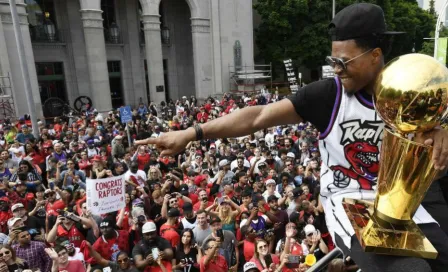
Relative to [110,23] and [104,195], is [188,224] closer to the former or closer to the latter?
[104,195]

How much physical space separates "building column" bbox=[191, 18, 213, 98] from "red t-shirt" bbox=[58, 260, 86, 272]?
871 inches

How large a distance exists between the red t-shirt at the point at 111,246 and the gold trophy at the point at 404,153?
5056 millimetres

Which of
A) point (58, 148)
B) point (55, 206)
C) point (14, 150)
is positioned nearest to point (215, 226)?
point (55, 206)

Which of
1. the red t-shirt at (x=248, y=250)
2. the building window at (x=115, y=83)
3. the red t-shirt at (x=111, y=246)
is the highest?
the building window at (x=115, y=83)

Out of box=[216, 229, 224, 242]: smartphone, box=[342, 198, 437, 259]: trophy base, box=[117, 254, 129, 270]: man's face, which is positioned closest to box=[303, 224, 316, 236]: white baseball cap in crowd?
box=[216, 229, 224, 242]: smartphone

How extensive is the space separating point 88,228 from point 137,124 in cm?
921

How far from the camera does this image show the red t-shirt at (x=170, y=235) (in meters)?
6.14

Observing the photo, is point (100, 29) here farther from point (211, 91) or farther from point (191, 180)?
point (191, 180)

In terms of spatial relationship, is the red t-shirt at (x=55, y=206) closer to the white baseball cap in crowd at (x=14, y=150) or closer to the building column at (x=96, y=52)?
the white baseball cap in crowd at (x=14, y=150)

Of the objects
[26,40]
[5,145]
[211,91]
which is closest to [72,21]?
[26,40]

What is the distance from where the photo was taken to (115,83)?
26047 mm

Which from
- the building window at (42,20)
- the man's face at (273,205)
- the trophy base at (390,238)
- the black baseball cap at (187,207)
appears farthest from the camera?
the building window at (42,20)

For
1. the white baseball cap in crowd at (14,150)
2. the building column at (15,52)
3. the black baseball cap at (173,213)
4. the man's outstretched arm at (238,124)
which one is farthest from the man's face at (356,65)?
the building column at (15,52)

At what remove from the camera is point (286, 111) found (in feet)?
6.20
